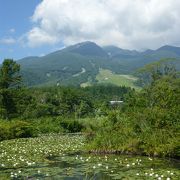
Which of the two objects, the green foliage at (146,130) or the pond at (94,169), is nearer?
the pond at (94,169)

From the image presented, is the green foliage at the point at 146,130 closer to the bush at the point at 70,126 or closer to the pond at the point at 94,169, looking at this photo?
the pond at the point at 94,169

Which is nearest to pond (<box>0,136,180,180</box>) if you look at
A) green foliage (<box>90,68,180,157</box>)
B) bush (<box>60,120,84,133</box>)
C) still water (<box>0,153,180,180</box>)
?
still water (<box>0,153,180,180</box>)

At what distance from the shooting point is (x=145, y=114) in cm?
2672

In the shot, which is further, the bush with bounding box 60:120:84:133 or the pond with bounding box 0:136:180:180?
the bush with bounding box 60:120:84:133

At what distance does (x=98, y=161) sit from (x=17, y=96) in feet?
153

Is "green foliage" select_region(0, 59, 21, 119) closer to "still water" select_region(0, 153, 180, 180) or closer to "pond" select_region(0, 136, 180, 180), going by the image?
"pond" select_region(0, 136, 180, 180)

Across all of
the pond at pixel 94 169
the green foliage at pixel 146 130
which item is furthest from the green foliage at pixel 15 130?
the pond at pixel 94 169

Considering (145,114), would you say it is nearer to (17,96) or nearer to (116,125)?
(116,125)

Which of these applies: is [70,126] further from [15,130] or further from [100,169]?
[100,169]

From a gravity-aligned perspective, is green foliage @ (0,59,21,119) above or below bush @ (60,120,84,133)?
above

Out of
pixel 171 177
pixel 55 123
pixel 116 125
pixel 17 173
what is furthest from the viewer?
pixel 55 123

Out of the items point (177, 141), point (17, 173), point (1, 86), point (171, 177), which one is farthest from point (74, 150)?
point (1, 86)

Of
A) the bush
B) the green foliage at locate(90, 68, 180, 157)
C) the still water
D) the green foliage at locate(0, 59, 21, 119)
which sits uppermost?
the green foliage at locate(0, 59, 21, 119)

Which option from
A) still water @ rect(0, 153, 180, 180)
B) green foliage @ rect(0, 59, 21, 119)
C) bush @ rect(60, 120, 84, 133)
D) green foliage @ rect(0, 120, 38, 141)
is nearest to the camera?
still water @ rect(0, 153, 180, 180)
